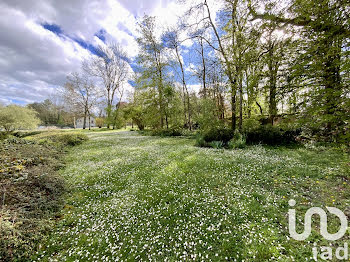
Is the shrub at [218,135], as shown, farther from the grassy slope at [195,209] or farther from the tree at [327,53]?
the tree at [327,53]

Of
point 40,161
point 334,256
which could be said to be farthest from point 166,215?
point 40,161

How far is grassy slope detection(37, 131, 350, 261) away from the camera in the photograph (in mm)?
2670

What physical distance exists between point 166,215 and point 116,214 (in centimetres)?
135

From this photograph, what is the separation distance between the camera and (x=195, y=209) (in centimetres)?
373

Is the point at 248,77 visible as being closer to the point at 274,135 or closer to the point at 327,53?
the point at 327,53

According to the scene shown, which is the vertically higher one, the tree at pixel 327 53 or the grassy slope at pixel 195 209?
the tree at pixel 327 53

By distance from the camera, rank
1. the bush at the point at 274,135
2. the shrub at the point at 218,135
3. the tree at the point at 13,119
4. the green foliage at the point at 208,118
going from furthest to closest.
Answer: the tree at the point at 13,119 < the green foliage at the point at 208,118 < the shrub at the point at 218,135 < the bush at the point at 274,135

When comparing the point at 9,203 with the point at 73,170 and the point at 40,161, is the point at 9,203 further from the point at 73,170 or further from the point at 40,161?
the point at 40,161

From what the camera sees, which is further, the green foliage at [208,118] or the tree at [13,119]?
the tree at [13,119]

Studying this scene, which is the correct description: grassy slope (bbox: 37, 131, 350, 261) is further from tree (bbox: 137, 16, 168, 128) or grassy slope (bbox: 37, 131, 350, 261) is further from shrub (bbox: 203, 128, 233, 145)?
tree (bbox: 137, 16, 168, 128)

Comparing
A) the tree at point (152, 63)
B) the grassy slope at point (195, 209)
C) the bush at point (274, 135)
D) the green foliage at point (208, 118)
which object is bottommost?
the grassy slope at point (195, 209)

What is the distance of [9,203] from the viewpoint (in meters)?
3.48

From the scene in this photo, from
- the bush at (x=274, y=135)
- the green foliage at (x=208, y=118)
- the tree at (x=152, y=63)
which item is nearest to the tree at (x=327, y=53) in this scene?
the bush at (x=274, y=135)

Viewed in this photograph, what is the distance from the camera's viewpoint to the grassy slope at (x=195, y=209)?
2.67 meters
